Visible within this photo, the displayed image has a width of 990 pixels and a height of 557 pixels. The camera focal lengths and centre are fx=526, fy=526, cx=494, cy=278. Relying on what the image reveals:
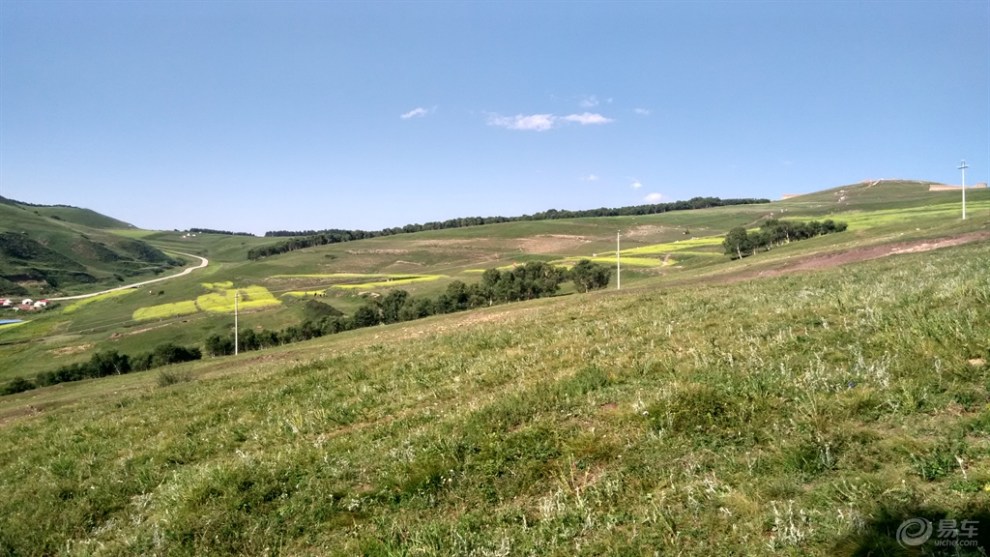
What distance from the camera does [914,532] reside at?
174 inches

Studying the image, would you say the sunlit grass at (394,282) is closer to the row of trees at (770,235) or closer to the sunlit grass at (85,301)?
the row of trees at (770,235)

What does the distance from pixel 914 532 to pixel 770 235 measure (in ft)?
404

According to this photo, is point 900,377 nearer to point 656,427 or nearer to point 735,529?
point 656,427

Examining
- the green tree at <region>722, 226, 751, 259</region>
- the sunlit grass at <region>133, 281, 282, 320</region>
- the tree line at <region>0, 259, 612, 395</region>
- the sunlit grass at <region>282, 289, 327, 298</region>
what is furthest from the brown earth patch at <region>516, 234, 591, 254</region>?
the sunlit grass at <region>133, 281, 282, 320</region>

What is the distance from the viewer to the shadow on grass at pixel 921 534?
4.14 metres

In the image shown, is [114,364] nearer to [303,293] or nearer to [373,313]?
[373,313]

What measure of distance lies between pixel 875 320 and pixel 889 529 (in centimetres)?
690

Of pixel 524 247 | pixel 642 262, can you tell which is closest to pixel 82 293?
pixel 524 247

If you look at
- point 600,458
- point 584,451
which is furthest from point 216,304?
point 600,458

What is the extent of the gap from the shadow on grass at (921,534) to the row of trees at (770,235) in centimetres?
10870

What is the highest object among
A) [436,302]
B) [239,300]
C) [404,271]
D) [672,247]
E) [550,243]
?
[550,243]

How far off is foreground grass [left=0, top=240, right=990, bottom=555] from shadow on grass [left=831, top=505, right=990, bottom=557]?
0.11 ft

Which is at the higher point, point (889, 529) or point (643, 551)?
point (889, 529)

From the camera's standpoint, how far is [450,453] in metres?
7.41
